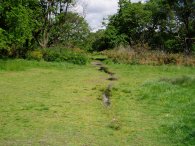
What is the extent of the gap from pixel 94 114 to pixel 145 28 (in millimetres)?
45097

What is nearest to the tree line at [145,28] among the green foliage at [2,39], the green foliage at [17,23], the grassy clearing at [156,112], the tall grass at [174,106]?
the green foliage at [17,23]

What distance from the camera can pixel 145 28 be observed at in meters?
56.3

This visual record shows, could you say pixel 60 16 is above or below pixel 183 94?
above

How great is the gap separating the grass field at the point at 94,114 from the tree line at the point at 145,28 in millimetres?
30622

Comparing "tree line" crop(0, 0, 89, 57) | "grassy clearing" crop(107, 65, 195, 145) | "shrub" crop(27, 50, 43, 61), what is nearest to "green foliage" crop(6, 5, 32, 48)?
"tree line" crop(0, 0, 89, 57)

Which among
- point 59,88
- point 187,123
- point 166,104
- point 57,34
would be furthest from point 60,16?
point 187,123

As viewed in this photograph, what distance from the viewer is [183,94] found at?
618 inches

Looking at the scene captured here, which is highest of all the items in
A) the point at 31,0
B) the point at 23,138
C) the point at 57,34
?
the point at 31,0

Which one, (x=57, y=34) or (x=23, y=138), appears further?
(x=57, y=34)

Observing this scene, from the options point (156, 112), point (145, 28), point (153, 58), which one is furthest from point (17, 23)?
point (145, 28)

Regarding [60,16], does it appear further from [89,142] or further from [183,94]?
[89,142]

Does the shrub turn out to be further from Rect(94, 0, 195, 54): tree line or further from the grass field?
Rect(94, 0, 195, 54): tree line

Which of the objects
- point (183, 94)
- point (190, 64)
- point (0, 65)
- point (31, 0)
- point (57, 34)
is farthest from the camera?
point (57, 34)

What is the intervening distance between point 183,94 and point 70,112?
5266mm
